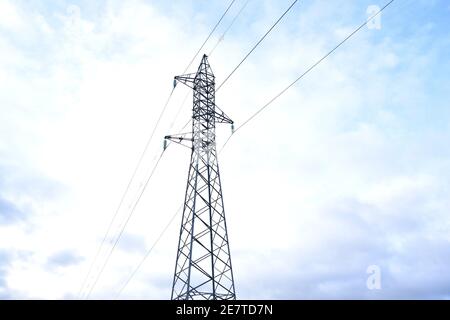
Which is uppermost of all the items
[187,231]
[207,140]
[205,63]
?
[205,63]
